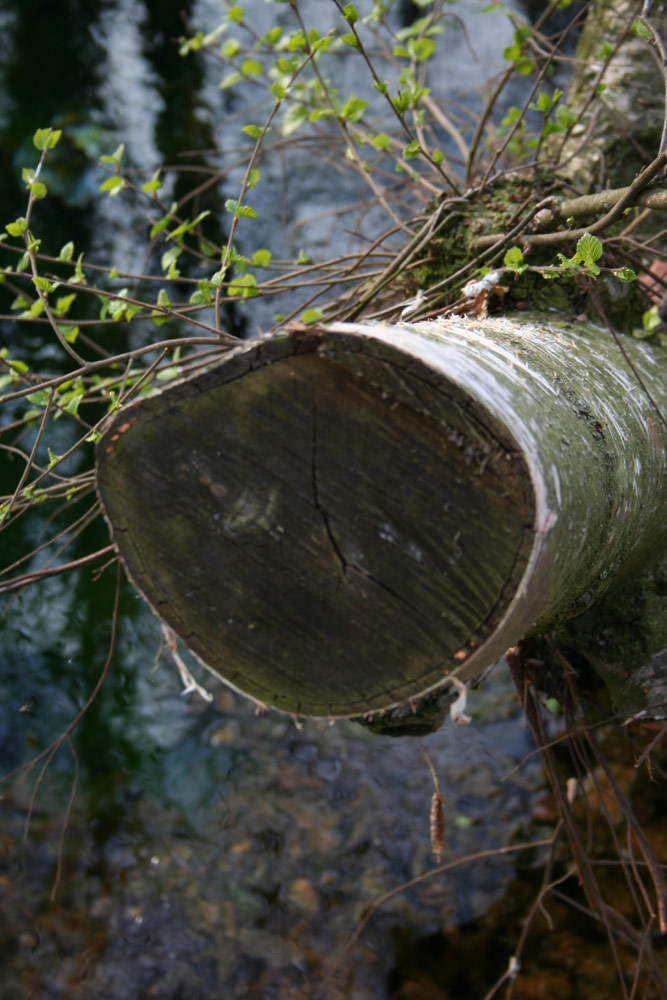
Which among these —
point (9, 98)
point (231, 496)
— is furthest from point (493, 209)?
point (9, 98)

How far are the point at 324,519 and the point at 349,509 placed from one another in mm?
35

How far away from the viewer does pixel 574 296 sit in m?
1.75

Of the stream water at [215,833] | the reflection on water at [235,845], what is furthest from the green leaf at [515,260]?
the reflection on water at [235,845]

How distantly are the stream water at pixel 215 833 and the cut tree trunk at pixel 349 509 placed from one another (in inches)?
63.0

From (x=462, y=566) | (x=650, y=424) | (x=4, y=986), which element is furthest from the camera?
(x=4, y=986)

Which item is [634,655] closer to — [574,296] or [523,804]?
[574,296]

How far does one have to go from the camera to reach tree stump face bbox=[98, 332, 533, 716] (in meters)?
0.92

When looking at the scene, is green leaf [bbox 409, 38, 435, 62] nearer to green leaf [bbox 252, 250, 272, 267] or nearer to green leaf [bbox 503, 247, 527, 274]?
green leaf [bbox 252, 250, 272, 267]

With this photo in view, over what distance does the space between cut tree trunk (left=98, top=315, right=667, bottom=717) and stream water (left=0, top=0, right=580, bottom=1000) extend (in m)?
1.60

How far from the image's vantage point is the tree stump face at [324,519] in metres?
0.92

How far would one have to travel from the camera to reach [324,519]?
3.21ft

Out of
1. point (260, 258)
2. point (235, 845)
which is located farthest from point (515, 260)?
point (235, 845)

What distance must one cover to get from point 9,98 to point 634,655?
191 inches

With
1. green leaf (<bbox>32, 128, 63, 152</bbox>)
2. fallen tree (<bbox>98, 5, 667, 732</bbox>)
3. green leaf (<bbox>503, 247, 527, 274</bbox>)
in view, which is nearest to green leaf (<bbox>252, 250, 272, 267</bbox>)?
green leaf (<bbox>32, 128, 63, 152</bbox>)
